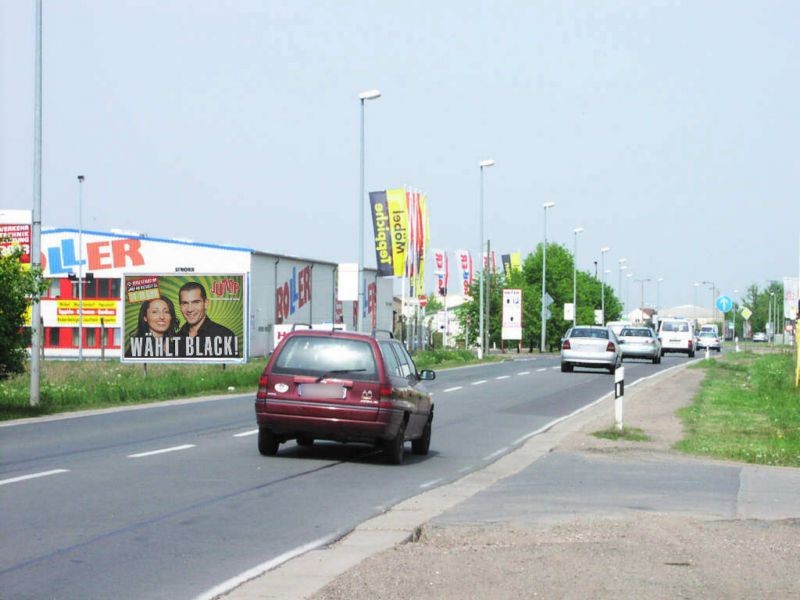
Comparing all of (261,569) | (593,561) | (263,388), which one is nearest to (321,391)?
(263,388)

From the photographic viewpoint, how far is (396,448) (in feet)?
50.4

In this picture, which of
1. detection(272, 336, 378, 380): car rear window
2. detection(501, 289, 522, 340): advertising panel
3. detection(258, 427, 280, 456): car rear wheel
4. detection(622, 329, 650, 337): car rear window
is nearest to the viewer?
detection(272, 336, 378, 380): car rear window

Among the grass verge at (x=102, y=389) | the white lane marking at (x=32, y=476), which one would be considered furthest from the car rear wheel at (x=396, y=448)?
the grass verge at (x=102, y=389)

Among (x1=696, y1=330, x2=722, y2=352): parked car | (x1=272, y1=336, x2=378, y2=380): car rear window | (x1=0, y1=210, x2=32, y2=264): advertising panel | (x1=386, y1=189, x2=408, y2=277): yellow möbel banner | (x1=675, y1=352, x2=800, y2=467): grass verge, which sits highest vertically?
(x1=386, y1=189, x2=408, y2=277): yellow möbel banner

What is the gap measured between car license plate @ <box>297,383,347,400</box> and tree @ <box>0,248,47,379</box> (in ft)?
33.8

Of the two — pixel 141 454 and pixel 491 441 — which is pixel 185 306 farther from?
pixel 141 454

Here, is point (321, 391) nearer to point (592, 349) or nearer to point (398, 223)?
point (592, 349)

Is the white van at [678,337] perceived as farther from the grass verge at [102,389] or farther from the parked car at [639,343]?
the grass verge at [102,389]

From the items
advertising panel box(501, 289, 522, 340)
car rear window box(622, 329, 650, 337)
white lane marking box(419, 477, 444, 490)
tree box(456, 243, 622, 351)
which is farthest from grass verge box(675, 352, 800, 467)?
tree box(456, 243, 622, 351)

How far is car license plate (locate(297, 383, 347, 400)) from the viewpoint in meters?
15.0

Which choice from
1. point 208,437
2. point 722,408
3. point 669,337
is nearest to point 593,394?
point 722,408

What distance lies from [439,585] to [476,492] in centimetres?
502

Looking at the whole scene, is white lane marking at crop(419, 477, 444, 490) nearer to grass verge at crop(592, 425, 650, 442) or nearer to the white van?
grass verge at crop(592, 425, 650, 442)

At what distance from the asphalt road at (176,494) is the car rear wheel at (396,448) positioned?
14 centimetres
